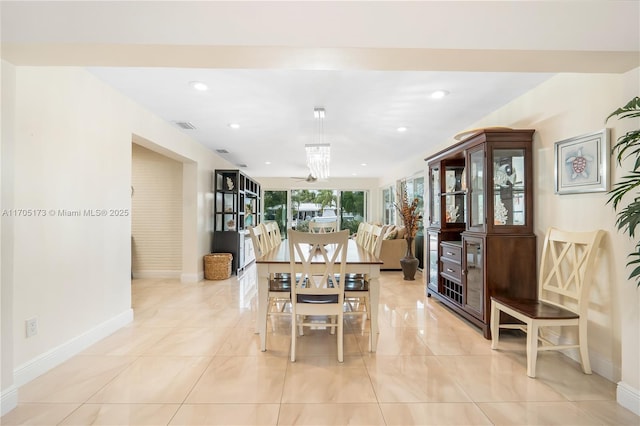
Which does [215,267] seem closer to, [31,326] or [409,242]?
[31,326]

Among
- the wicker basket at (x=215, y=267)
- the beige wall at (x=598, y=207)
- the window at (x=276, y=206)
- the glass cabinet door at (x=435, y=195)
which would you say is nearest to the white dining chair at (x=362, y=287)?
the glass cabinet door at (x=435, y=195)

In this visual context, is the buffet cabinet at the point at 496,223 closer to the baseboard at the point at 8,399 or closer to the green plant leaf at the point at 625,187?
the green plant leaf at the point at 625,187

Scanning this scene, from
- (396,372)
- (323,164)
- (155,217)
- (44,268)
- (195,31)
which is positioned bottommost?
(396,372)

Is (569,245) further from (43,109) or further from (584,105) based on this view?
(43,109)

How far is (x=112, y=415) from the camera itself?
6.14 ft

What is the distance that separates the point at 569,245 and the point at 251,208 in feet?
21.9

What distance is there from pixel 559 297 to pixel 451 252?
47.7 inches

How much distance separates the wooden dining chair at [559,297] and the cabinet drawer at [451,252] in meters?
0.84

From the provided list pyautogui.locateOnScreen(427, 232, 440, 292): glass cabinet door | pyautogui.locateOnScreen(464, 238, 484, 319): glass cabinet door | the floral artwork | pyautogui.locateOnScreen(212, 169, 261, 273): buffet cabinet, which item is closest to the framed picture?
pyautogui.locateOnScreen(464, 238, 484, 319): glass cabinet door

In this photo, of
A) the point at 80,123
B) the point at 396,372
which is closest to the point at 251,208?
the point at 80,123

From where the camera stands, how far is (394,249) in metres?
6.56

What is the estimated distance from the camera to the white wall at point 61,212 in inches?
86.3

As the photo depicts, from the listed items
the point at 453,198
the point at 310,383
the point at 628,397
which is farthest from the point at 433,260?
the point at 310,383

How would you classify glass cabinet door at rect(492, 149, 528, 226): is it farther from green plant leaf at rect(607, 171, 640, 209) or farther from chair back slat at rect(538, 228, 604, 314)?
green plant leaf at rect(607, 171, 640, 209)
